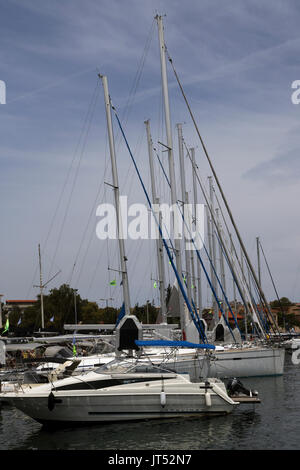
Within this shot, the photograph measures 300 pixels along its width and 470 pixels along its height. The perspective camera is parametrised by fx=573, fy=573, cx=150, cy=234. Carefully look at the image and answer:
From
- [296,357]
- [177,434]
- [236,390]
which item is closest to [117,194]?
[236,390]

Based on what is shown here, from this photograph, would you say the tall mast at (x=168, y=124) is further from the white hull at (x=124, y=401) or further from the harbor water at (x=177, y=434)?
the harbor water at (x=177, y=434)

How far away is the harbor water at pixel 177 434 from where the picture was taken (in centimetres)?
2103

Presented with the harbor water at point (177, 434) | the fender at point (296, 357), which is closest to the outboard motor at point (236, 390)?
the harbor water at point (177, 434)

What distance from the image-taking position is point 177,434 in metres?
22.5

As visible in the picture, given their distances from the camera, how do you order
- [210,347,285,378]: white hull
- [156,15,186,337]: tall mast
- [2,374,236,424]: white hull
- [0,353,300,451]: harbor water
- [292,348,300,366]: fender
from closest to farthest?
[0,353,300,451]: harbor water, [2,374,236,424]: white hull, [156,15,186,337]: tall mast, [210,347,285,378]: white hull, [292,348,300,366]: fender

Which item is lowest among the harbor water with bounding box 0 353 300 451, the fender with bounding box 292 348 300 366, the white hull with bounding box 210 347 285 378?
the fender with bounding box 292 348 300 366

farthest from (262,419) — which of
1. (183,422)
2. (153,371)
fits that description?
(153,371)

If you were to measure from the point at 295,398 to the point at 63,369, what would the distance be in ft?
41.7

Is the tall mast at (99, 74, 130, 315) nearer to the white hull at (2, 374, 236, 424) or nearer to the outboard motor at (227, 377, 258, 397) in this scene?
the white hull at (2, 374, 236, 424)

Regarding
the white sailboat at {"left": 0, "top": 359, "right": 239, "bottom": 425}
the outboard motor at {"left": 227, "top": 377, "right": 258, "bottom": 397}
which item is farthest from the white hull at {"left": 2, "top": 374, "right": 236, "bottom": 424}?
the outboard motor at {"left": 227, "top": 377, "right": 258, "bottom": 397}

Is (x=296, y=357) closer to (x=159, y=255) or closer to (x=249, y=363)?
(x=249, y=363)

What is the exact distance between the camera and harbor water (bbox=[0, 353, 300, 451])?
69.0ft
